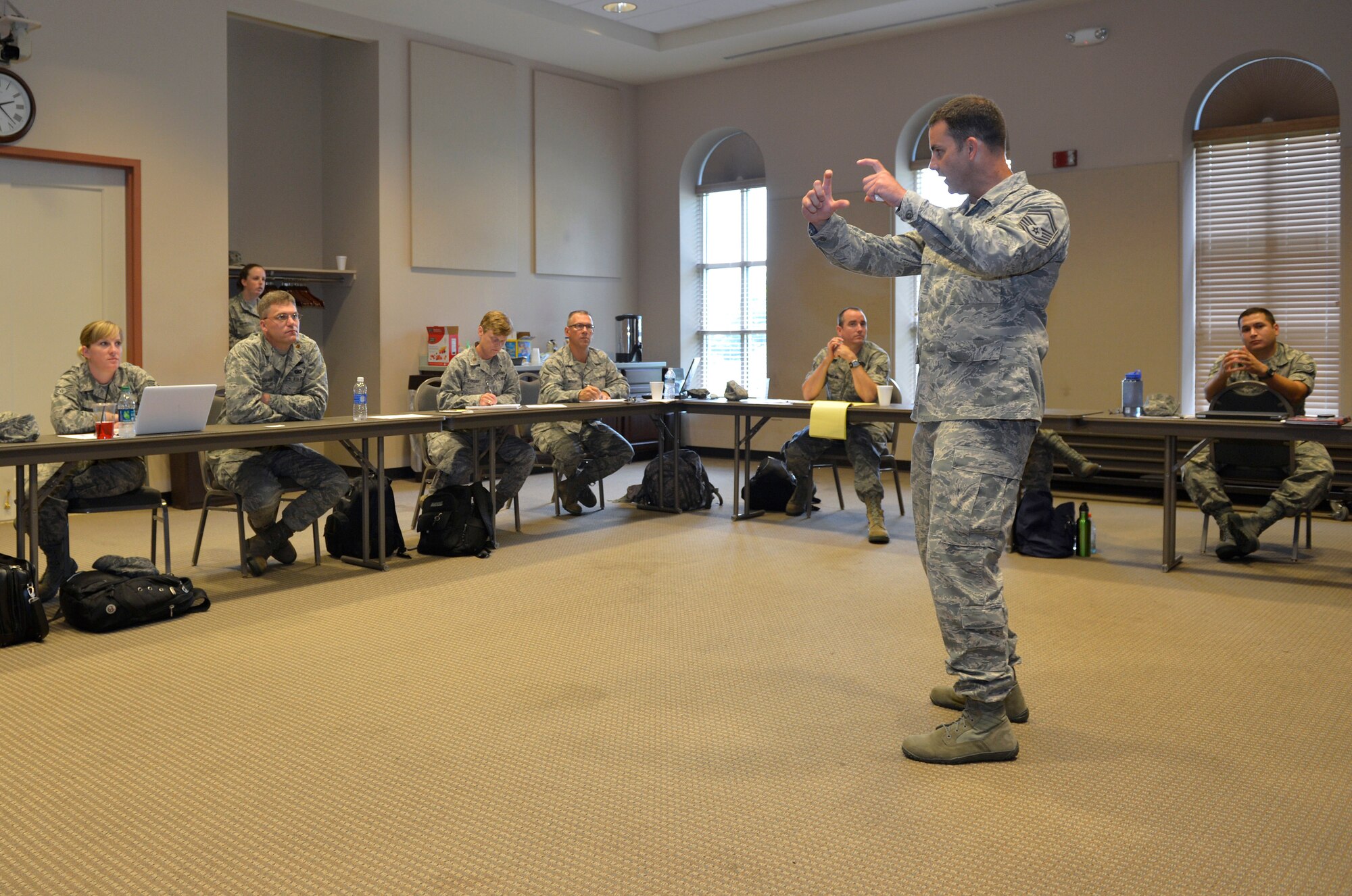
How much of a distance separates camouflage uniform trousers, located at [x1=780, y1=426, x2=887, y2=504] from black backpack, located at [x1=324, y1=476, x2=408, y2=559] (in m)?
2.29

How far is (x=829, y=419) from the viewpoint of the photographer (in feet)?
19.3

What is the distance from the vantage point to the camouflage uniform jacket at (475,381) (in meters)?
5.82

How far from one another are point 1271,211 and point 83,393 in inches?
278

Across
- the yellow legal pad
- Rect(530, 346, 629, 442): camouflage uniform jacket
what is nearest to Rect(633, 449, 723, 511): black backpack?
Rect(530, 346, 629, 442): camouflage uniform jacket

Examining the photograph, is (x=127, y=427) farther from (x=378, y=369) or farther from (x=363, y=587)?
(x=378, y=369)

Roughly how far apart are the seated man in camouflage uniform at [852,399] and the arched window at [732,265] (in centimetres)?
344

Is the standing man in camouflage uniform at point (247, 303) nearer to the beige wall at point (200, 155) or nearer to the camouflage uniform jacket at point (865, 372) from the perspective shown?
the beige wall at point (200, 155)

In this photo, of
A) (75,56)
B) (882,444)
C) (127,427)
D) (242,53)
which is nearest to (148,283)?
(75,56)

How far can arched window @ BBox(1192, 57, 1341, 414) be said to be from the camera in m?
7.00

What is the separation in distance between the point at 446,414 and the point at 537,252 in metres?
4.17

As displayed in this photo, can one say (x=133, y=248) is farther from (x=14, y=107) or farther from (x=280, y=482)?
(x=280, y=482)

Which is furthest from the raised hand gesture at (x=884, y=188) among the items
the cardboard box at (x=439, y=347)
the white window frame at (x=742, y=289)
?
the white window frame at (x=742, y=289)

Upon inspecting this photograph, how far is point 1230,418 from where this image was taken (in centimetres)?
476

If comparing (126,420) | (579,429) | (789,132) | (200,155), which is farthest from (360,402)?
(789,132)
